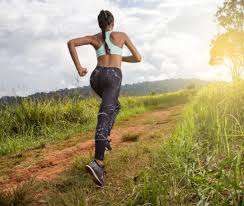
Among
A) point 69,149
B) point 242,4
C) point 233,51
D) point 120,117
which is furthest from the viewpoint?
point 233,51

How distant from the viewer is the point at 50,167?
23.1 ft

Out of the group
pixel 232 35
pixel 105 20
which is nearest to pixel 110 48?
pixel 105 20

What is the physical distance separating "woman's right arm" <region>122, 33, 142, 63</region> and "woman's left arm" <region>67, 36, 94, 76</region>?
54 cm

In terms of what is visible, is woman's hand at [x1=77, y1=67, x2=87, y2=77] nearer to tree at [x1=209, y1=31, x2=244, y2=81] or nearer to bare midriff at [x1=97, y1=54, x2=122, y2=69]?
bare midriff at [x1=97, y1=54, x2=122, y2=69]

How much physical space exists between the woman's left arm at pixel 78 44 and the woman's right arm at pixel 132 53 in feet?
1.78

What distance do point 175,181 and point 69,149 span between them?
16.1 feet

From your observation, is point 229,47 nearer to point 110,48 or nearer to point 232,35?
point 232,35

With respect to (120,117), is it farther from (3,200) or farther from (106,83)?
(3,200)

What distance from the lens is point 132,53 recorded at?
6.28 metres

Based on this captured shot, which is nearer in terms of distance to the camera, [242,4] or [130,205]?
[130,205]

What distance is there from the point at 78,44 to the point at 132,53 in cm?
89

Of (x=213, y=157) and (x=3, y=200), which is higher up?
(x=213, y=157)

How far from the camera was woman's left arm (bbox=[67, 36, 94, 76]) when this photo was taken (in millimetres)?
5684

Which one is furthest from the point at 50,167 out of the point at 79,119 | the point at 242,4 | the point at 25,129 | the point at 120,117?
the point at 242,4
